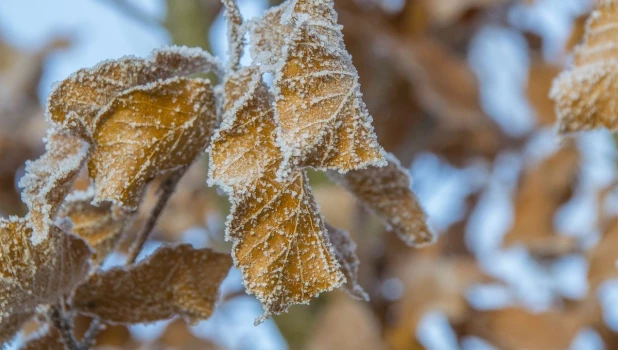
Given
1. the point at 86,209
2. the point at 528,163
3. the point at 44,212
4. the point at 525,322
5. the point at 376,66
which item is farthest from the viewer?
the point at 528,163

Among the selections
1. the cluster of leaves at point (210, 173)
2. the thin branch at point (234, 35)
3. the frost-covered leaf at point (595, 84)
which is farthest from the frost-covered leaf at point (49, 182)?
the frost-covered leaf at point (595, 84)

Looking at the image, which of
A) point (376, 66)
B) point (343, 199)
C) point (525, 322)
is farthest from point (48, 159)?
point (376, 66)

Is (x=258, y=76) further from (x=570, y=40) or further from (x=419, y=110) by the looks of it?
(x=419, y=110)

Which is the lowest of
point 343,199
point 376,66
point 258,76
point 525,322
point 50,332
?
point 50,332

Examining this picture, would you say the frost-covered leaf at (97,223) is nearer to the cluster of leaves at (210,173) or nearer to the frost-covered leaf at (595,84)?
the cluster of leaves at (210,173)

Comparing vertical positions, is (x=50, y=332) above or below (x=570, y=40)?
below

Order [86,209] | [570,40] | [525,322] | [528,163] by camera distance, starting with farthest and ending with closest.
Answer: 1. [528,163]
2. [525,322]
3. [570,40]
4. [86,209]
